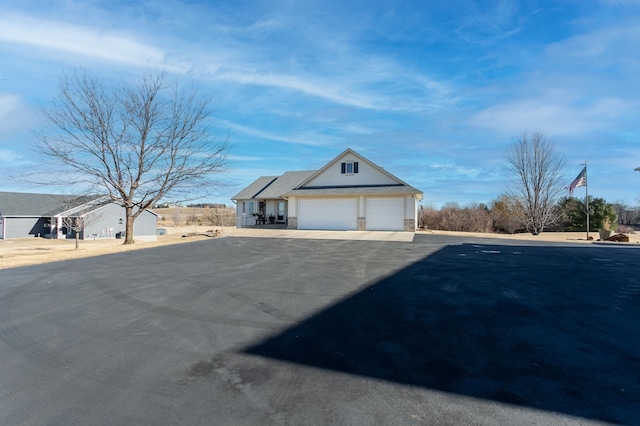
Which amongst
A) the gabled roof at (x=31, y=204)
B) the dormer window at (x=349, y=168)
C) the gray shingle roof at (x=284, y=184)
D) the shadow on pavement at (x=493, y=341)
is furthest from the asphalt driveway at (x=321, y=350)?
the gabled roof at (x=31, y=204)

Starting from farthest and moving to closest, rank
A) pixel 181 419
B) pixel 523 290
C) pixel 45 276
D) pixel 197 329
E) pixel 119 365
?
pixel 45 276
pixel 523 290
pixel 197 329
pixel 119 365
pixel 181 419

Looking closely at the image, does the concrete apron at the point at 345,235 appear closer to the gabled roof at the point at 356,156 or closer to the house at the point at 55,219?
the gabled roof at the point at 356,156

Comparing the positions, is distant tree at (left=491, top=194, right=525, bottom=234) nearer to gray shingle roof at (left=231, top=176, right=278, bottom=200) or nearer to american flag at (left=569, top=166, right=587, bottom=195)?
american flag at (left=569, top=166, right=587, bottom=195)

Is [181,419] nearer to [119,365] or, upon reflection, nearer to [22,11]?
[119,365]

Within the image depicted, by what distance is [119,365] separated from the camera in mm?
3537

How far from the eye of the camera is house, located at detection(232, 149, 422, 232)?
24016 millimetres

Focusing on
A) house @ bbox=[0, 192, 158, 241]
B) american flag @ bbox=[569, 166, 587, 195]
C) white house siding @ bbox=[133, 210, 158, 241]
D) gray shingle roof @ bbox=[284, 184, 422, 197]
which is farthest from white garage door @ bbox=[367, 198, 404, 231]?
white house siding @ bbox=[133, 210, 158, 241]

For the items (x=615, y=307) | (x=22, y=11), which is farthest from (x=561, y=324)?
(x=22, y=11)

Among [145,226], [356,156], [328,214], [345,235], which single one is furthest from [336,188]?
[145,226]

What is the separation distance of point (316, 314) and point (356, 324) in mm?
751

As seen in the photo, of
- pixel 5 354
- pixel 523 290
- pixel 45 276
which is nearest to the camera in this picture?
pixel 5 354

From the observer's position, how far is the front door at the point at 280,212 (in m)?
31.8

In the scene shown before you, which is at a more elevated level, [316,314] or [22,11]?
[22,11]

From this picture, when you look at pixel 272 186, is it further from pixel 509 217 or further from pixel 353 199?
pixel 509 217
